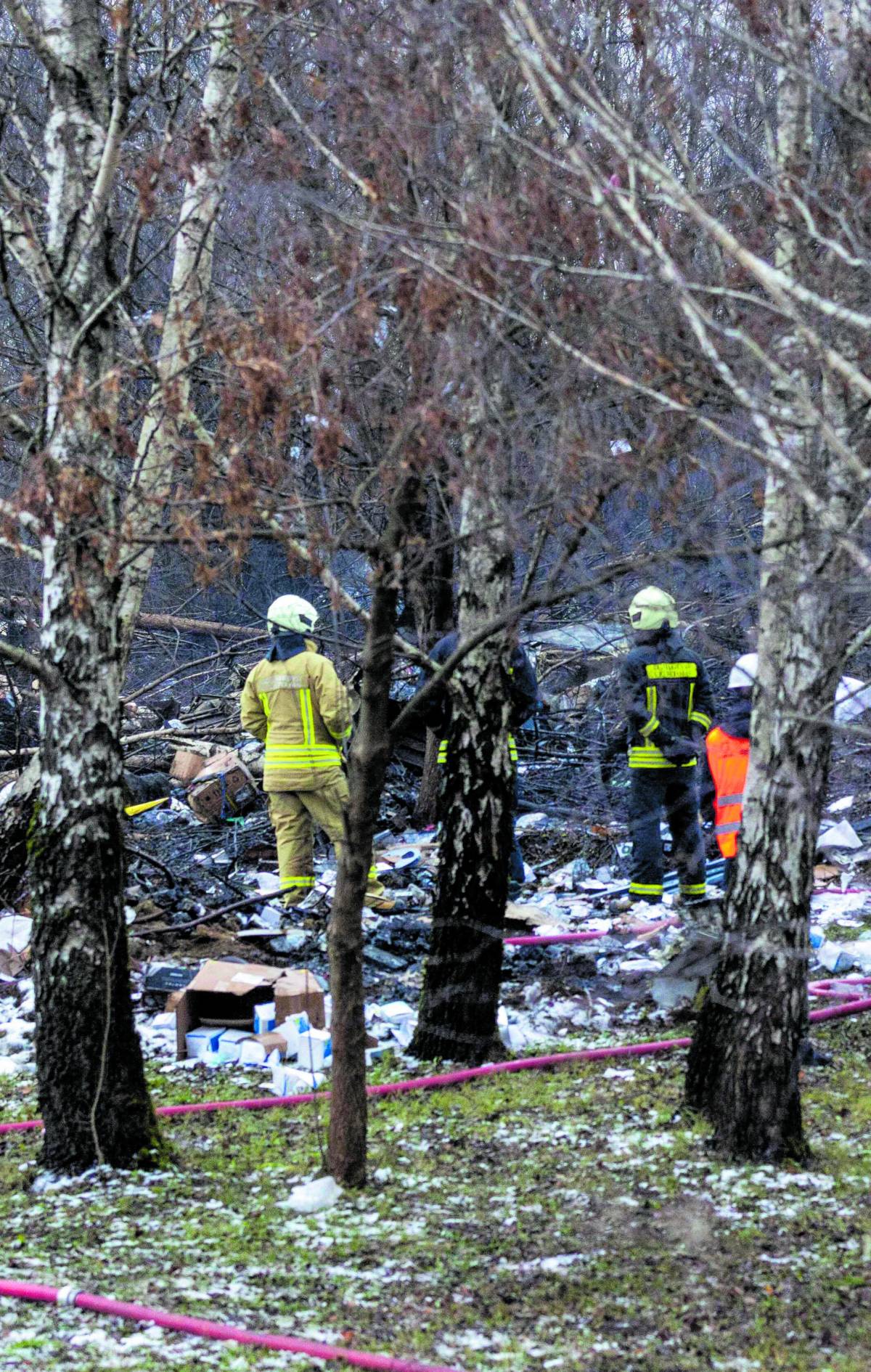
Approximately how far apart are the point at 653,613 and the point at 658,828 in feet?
5.31

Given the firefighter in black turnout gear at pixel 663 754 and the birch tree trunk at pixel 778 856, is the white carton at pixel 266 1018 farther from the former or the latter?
the firefighter in black turnout gear at pixel 663 754

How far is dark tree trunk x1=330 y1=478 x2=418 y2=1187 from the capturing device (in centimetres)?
451

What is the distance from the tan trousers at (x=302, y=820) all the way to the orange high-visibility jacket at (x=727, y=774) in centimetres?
233

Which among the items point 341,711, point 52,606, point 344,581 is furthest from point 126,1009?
point 344,581

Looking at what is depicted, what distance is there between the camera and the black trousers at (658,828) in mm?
8711

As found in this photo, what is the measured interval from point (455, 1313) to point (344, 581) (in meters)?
7.10

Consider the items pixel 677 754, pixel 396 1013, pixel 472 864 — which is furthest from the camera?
pixel 677 754

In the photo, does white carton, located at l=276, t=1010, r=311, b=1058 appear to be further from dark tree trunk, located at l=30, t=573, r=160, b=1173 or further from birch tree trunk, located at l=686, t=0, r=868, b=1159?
birch tree trunk, located at l=686, t=0, r=868, b=1159

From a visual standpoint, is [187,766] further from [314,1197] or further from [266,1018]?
[314,1197]

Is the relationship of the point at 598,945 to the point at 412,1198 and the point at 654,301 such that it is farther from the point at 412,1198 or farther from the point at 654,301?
the point at 654,301

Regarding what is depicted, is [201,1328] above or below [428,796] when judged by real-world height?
below

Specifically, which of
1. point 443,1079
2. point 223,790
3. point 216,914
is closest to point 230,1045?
point 443,1079

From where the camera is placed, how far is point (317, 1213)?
4684mm

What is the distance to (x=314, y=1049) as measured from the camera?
20.9ft
